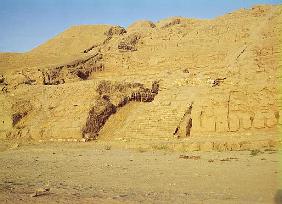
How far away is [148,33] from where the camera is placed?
123ft

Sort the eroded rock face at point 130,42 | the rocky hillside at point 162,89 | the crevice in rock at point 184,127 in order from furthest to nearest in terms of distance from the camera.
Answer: the eroded rock face at point 130,42, the crevice in rock at point 184,127, the rocky hillside at point 162,89

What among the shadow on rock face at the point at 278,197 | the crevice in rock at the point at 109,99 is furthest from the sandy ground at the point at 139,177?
the crevice in rock at the point at 109,99

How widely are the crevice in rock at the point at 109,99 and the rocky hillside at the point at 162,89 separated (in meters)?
0.05

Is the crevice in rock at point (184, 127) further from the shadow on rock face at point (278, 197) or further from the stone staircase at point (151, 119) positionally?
the shadow on rock face at point (278, 197)

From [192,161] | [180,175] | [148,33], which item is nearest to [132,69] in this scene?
[148,33]

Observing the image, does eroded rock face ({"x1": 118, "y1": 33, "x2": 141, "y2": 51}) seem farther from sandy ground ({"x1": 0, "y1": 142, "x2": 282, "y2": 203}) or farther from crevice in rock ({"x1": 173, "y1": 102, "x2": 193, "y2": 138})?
sandy ground ({"x1": 0, "y1": 142, "x2": 282, "y2": 203})

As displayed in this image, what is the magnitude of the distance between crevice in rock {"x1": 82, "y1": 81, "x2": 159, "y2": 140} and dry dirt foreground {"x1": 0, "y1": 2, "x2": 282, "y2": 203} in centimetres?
6

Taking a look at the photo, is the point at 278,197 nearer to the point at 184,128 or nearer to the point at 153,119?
the point at 184,128

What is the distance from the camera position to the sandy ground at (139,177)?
7609mm

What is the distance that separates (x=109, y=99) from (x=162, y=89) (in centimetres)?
342

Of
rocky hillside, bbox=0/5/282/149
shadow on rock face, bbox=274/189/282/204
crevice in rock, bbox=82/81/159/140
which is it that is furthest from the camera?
crevice in rock, bbox=82/81/159/140

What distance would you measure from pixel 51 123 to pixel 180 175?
1205 centimetres

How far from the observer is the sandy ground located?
7.61 m

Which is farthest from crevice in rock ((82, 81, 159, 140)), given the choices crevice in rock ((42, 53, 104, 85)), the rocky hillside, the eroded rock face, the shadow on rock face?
the shadow on rock face
